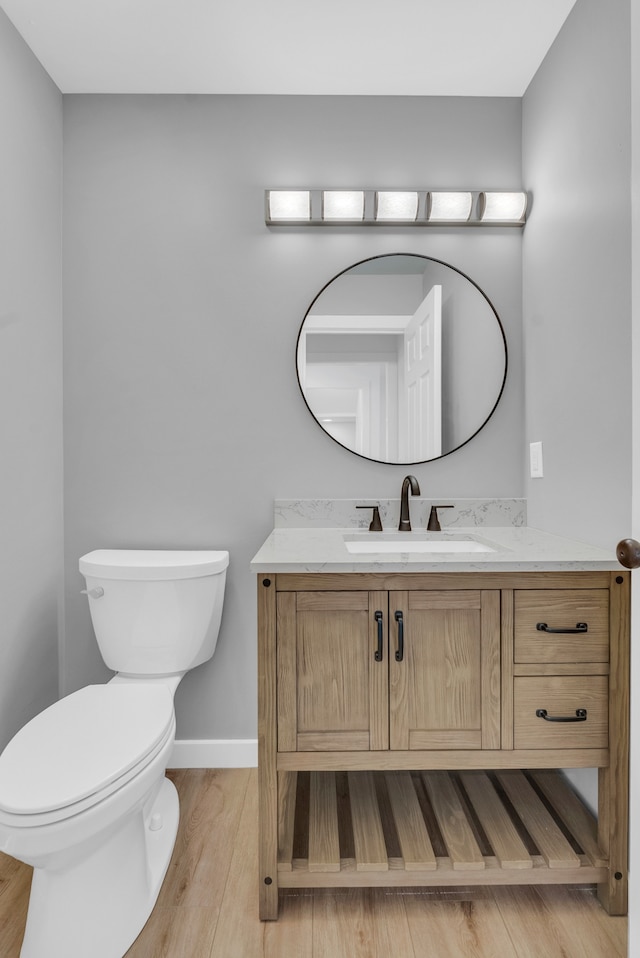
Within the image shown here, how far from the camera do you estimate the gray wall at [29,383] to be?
5.69 ft

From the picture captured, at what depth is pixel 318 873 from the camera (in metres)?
1.40

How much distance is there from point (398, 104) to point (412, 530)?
4.90ft

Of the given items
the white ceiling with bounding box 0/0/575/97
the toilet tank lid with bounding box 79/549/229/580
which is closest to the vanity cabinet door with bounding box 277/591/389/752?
the toilet tank lid with bounding box 79/549/229/580

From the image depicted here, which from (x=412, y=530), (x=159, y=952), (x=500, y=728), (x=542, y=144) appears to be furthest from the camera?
(x=412, y=530)

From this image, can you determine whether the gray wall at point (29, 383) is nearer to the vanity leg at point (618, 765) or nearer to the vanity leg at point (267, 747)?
the vanity leg at point (267, 747)

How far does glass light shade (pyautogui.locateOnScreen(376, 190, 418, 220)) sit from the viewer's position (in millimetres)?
1987

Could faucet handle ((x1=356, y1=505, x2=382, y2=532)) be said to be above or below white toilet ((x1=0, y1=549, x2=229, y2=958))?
above

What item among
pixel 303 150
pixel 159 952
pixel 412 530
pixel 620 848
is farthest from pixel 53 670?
pixel 303 150

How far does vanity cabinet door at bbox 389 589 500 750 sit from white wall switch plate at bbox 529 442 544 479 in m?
0.68

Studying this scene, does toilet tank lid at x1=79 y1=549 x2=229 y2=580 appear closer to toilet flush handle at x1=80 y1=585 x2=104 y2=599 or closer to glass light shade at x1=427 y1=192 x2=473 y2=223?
toilet flush handle at x1=80 y1=585 x2=104 y2=599

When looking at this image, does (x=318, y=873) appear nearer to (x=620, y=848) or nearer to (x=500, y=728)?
(x=500, y=728)

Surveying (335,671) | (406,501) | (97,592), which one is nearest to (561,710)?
(335,671)

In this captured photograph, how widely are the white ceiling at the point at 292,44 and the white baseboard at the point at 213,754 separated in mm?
2287

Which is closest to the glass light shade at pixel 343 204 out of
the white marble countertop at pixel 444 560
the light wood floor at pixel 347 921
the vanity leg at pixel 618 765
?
the white marble countertop at pixel 444 560
